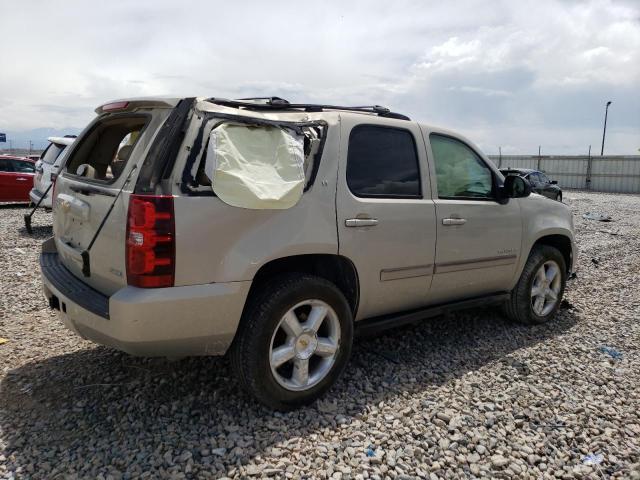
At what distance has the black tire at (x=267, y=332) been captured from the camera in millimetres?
2988

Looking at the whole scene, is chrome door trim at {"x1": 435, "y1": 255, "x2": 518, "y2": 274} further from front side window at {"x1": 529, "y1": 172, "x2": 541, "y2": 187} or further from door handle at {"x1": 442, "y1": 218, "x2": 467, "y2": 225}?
front side window at {"x1": 529, "y1": 172, "x2": 541, "y2": 187}

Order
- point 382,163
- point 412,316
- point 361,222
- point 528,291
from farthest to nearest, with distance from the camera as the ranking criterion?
point 528,291 < point 412,316 < point 382,163 < point 361,222

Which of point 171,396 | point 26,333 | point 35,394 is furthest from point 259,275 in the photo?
point 26,333

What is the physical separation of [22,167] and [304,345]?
1384 centimetres

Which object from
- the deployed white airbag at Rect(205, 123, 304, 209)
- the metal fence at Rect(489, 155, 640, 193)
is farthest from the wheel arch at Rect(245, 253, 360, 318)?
the metal fence at Rect(489, 155, 640, 193)

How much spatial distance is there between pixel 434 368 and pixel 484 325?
1.29m

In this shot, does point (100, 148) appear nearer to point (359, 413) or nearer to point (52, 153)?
point (359, 413)

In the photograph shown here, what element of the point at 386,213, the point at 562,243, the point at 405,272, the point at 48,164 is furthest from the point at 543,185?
the point at 386,213

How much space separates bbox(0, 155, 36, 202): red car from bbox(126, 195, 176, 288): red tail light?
1307cm

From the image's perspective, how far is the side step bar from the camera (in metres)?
3.68

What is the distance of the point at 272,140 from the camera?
311cm

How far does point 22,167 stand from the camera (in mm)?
14188

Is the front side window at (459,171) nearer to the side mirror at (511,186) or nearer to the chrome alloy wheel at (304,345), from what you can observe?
the side mirror at (511,186)

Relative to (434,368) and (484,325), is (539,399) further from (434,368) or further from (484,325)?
(484,325)
